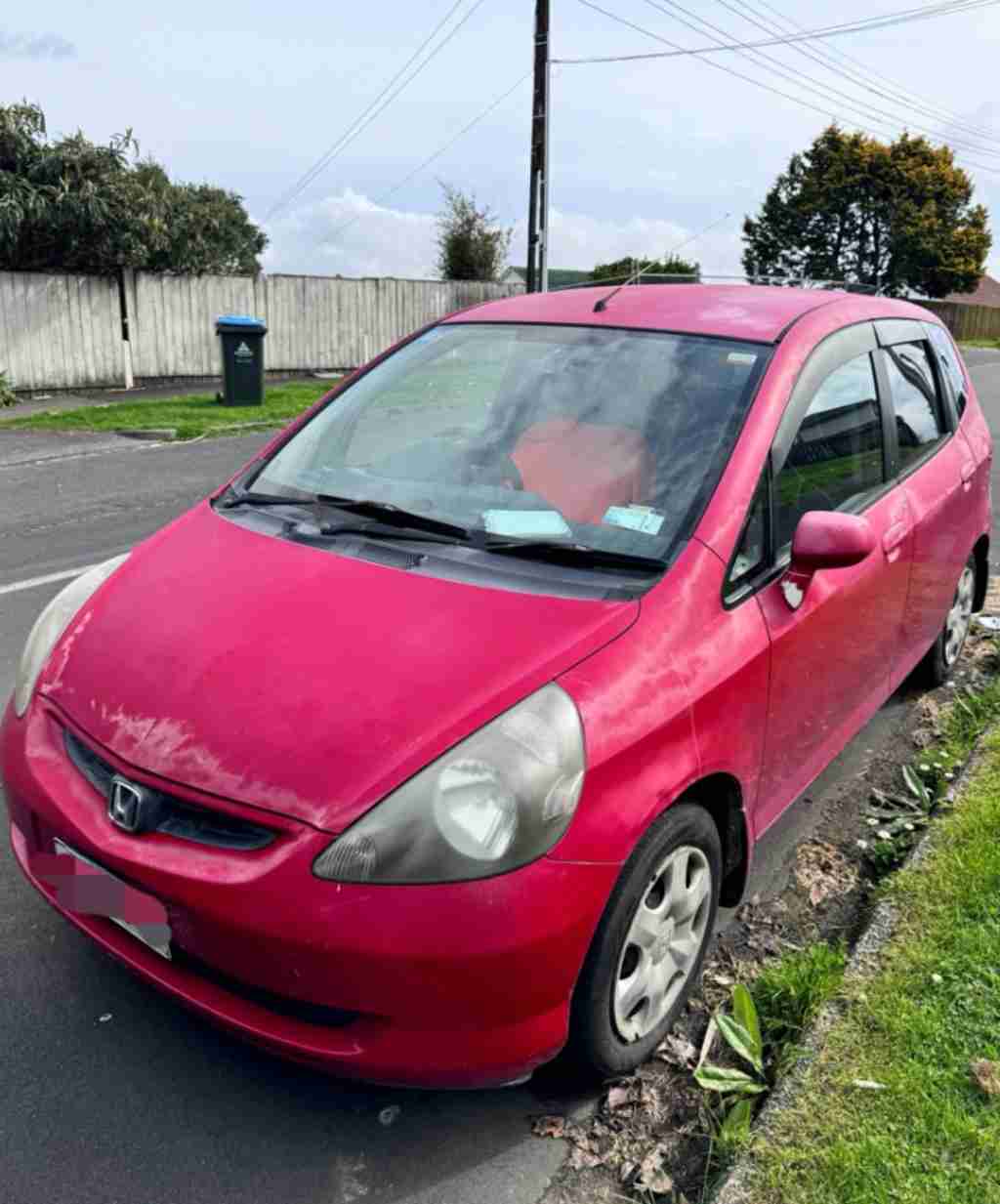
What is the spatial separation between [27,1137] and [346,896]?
0.97 m

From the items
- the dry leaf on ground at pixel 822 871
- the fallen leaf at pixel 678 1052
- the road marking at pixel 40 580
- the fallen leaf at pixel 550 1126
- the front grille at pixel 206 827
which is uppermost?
the front grille at pixel 206 827

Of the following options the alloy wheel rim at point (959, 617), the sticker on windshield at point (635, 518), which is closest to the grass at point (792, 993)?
the sticker on windshield at point (635, 518)

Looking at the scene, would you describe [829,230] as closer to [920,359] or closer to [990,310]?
[990,310]

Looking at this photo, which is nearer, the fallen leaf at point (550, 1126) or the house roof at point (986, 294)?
the fallen leaf at point (550, 1126)

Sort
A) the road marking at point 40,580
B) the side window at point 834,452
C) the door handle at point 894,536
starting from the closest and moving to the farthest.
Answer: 1. the side window at point 834,452
2. the door handle at point 894,536
3. the road marking at point 40,580

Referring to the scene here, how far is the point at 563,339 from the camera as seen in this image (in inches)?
131

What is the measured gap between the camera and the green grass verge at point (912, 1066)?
2092 millimetres

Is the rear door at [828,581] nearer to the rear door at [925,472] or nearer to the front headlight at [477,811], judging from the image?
the rear door at [925,472]

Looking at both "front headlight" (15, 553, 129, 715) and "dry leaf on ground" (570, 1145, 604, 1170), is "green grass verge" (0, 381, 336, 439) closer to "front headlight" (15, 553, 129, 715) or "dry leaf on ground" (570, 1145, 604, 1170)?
"front headlight" (15, 553, 129, 715)

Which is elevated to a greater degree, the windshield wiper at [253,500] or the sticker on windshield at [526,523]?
the sticker on windshield at [526,523]

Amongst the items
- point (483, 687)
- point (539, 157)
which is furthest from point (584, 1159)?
point (539, 157)

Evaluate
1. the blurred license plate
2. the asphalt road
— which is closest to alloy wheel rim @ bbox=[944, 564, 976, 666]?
the asphalt road

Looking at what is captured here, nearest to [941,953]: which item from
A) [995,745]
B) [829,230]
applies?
[995,745]

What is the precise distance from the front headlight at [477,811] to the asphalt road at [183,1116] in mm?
716
